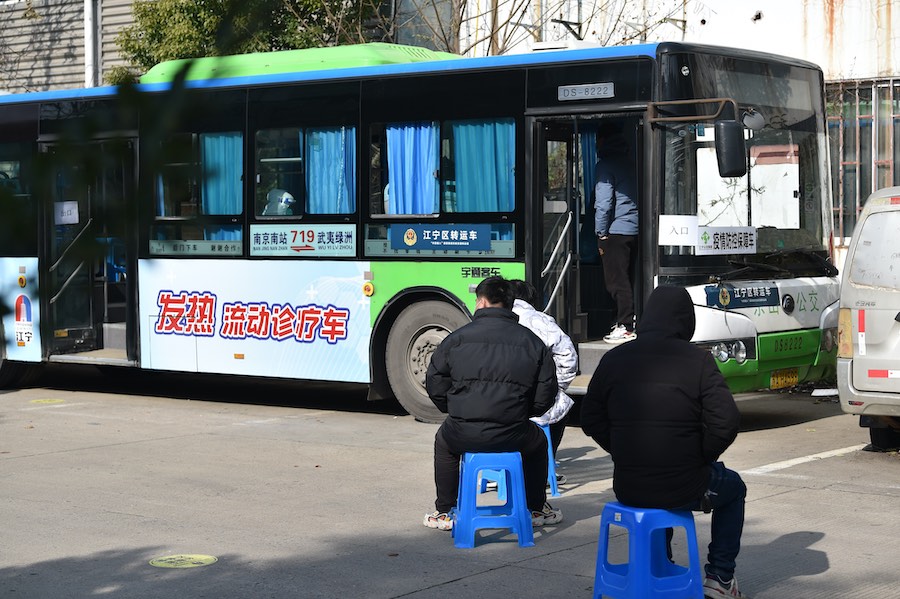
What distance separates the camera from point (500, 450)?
6.97 metres

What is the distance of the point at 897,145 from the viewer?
16.5m

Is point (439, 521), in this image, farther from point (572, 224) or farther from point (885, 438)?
point (572, 224)

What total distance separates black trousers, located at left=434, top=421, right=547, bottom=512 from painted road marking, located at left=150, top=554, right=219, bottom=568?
52.7 inches

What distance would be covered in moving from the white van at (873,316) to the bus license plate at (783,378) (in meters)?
1.62

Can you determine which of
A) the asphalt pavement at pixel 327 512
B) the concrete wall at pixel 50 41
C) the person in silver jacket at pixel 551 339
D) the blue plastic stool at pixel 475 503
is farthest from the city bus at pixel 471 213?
the concrete wall at pixel 50 41

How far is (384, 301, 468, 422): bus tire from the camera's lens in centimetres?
1205

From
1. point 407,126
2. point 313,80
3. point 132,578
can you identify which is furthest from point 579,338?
point 132,578

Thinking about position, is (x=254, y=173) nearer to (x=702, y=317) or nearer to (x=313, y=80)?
(x=313, y=80)

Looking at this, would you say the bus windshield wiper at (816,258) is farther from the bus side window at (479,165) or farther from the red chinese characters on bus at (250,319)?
the red chinese characters on bus at (250,319)

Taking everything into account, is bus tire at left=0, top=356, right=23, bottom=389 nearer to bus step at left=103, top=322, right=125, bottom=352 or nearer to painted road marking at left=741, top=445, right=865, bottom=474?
bus step at left=103, top=322, right=125, bottom=352

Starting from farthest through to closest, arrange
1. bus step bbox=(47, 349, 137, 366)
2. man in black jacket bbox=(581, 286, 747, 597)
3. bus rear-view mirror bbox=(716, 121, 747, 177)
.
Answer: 1. bus step bbox=(47, 349, 137, 366)
2. bus rear-view mirror bbox=(716, 121, 747, 177)
3. man in black jacket bbox=(581, 286, 747, 597)

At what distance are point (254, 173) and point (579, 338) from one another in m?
3.72

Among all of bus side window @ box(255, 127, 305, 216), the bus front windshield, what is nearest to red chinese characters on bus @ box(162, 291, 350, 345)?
bus side window @ box(255, 127, 305, 216)

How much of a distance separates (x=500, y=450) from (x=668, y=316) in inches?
70.2
